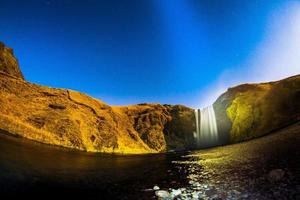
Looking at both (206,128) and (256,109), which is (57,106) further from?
(256,109)

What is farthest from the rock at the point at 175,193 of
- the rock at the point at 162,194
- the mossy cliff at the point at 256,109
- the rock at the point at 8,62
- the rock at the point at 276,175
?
the rock at the point at 8,62

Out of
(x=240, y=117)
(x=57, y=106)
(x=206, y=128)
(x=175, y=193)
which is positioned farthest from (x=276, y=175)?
(x=206, y=128)

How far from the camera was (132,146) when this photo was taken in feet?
217

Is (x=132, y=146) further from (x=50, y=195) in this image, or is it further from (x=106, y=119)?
(x=50, y=195)

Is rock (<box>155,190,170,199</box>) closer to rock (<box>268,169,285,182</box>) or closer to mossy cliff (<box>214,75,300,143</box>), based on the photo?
rock (<box>268,169,285,182</box>)

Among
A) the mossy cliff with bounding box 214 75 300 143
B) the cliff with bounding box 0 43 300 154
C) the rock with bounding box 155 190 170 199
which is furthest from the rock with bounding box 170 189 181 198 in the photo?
the mossy cliff with bounding box 214 75 300 143

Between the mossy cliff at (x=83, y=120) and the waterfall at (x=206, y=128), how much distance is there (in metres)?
2.80

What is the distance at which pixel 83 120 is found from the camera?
2344 inches

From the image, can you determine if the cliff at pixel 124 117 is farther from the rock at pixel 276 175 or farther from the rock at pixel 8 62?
the rock at pixel 276 175

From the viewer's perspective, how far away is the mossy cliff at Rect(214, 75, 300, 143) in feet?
167

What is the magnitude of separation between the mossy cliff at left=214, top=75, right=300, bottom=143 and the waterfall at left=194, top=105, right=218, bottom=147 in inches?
95.2

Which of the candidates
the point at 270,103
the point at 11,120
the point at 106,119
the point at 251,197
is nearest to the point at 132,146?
the point at 106,119

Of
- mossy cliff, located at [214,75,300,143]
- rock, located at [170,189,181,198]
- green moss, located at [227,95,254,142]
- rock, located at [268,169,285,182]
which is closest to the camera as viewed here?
rock, located at [170,189,181,198]

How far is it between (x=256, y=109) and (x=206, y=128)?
75.5ft
